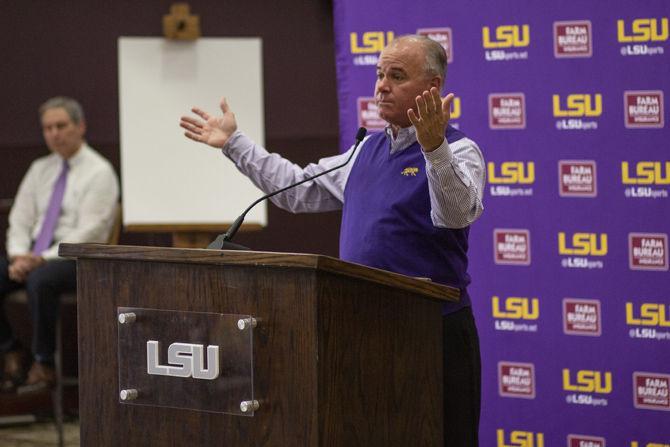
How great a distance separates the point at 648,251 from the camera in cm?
350

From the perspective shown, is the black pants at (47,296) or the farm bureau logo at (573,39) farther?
the black pants at (47,296)

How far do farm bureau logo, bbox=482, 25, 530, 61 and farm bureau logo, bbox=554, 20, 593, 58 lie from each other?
106mm

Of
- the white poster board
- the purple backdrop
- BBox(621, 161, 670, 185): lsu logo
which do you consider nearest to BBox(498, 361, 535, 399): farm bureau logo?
the purple backdrop

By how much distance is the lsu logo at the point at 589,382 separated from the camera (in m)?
3.57

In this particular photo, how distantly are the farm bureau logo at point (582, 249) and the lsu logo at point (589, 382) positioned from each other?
37 cm

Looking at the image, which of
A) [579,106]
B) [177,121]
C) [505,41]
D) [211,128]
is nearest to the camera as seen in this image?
[211,128]

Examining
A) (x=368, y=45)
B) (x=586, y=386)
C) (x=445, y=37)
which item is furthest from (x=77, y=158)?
(x=586, y=386)

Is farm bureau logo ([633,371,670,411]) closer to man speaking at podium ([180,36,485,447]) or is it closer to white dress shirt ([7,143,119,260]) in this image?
man speaking at podium ([180,36,485,447])

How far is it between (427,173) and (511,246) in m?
→ 1.43

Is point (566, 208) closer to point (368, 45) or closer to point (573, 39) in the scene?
point (573, 39)

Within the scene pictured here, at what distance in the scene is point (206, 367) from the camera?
6.38ft

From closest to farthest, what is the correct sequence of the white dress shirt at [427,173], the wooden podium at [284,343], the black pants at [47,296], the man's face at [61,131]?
1. the wooden podium at [284,343]
2. the white dress shirt at [427,173]
3. the black pants at [47,296]
4. the man's face at [61,131]

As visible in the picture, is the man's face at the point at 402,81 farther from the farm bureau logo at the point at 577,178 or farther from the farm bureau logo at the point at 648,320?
the farm bureau logo at the point at 648,320

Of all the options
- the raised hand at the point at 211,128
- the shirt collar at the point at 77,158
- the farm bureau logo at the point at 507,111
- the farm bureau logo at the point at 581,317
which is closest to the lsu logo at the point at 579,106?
the farm bureau logo at the point at 507,111
